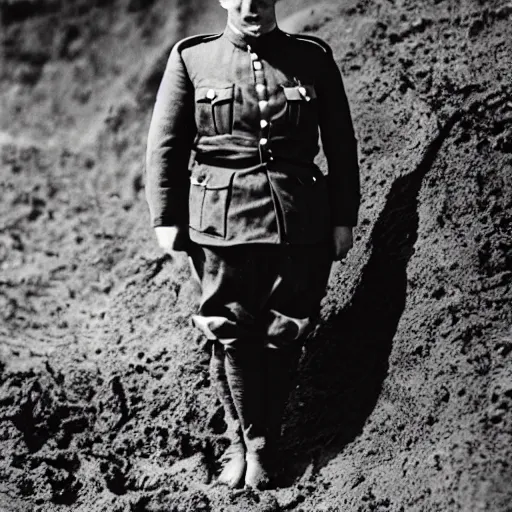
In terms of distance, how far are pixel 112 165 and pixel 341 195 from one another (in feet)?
9.82

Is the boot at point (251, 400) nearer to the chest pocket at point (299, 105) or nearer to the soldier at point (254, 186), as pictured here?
the soldier at point (254, 186)

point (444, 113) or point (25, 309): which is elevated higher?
point (444, 113)

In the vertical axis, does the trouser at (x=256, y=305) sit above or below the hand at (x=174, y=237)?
below

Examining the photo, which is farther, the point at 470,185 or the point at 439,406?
the point at 470,185

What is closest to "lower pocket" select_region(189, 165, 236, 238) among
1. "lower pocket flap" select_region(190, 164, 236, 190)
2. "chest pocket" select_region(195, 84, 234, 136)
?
"lower pocket flap" select_region(190, 164, 236, 190)

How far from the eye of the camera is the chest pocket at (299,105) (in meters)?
3.93

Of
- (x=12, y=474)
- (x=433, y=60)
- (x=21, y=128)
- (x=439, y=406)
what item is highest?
(x=433, y=60)

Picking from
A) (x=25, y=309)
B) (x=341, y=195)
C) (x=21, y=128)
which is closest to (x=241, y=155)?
(x=341, y=195)

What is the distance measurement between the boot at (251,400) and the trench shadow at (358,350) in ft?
0.49

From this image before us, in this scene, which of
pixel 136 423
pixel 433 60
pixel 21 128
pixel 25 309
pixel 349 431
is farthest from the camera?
pixel 21 128

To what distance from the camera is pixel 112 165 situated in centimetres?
677

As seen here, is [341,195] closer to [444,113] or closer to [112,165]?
[444,113]

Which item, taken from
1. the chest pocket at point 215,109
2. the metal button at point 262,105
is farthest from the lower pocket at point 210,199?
the metal button at point 262,105

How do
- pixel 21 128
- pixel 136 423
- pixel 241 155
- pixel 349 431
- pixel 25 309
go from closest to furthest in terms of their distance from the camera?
pixel 241 155 < pixel 349 431 < pixel 136 423 < pixel 25 309 < pixel 21 128
